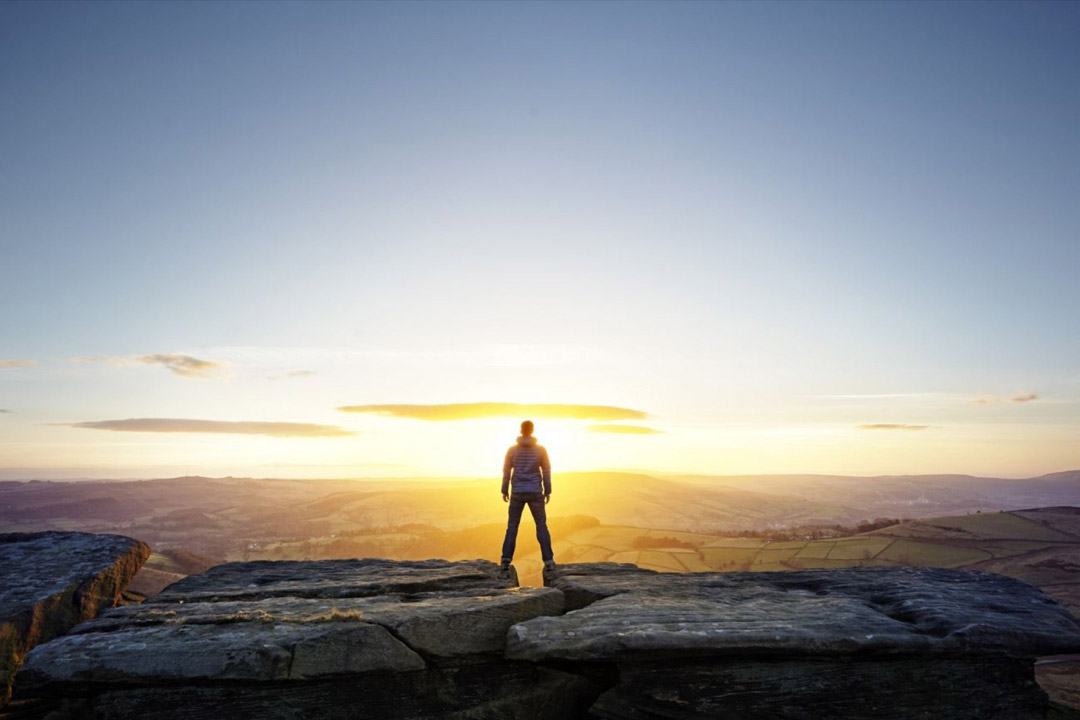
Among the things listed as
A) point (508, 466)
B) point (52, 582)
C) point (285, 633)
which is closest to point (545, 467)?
point (508, 466)

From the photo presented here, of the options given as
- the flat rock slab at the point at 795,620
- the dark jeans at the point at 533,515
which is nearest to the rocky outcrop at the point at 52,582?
the flat rock slab at the point at 795,620

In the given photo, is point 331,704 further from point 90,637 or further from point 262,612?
point 90,637

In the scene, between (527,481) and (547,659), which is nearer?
(547,659)

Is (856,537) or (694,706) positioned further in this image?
(856,537)

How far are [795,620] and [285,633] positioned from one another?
1020cm

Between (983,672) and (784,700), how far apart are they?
4.60 m

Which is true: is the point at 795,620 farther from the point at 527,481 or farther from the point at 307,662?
the point at 307,662

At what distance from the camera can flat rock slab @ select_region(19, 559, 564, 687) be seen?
32.3 ft

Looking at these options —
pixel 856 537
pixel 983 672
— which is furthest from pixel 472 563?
pixel 856 537

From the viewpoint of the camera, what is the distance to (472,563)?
16984mm

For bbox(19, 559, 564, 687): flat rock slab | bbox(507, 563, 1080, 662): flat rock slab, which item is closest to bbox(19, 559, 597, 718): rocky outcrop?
bbox(19, 559, 564, 687): flat rock slab

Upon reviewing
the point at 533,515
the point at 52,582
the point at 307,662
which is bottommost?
the point at 307,662

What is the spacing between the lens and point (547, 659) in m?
11.1

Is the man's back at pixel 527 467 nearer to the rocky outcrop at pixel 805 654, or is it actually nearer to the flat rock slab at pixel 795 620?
the flat rock slab at pixel 795 620
